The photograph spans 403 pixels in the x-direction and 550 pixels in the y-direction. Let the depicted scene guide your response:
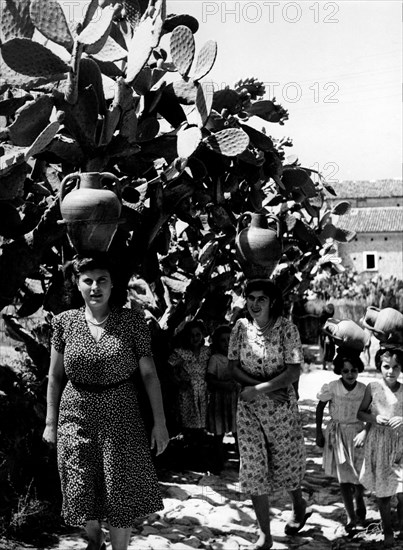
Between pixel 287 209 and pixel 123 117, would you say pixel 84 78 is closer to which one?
pixel 123 117

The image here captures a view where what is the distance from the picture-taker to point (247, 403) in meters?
4.28

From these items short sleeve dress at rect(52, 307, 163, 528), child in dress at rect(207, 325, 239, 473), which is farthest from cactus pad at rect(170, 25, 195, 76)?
child in dress at rect(207, 325, 239, 473)

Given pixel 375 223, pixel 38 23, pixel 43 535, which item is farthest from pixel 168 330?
pixel 375 223

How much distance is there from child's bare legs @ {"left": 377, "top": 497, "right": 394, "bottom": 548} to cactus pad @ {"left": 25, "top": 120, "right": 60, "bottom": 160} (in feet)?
9.02

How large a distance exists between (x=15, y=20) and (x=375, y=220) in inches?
1770

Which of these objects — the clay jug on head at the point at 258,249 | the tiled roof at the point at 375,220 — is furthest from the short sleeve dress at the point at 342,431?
the tiled roof at the point at 375,220

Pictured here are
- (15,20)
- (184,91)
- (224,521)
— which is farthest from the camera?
(224,521)

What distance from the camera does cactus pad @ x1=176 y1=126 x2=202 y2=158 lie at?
3740mm

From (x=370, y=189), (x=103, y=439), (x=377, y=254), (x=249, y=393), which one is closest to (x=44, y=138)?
(x=103, y=439)

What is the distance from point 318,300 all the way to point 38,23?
62.4 ft

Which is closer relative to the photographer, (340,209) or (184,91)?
(184,91)

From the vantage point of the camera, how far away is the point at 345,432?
465cm

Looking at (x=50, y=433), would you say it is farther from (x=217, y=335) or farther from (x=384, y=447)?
(x=217, y=335)

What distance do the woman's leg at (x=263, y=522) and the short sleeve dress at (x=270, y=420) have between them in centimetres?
8
